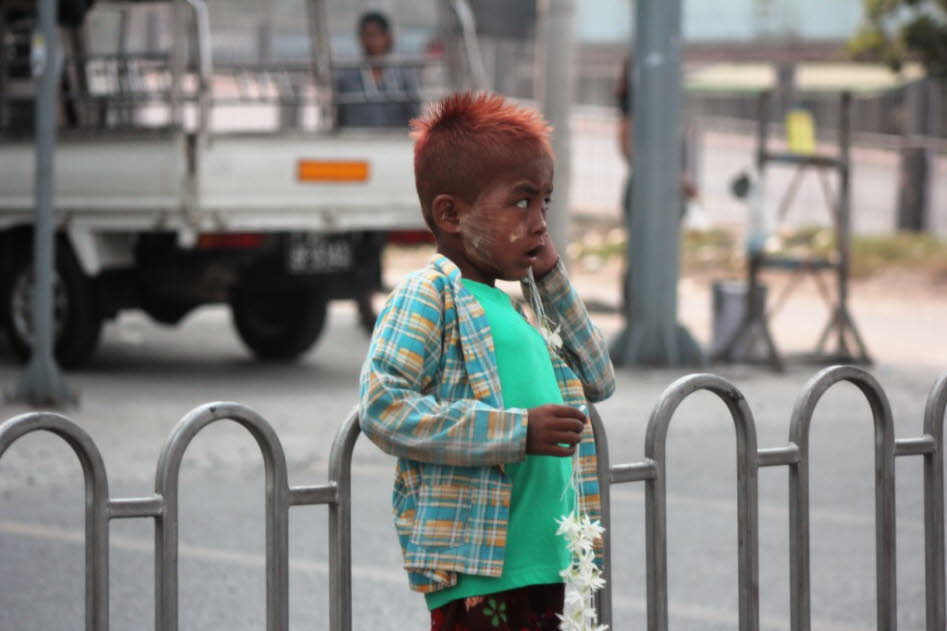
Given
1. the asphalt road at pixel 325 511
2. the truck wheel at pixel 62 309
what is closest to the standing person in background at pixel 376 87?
the asphalt road at pixel 325 511

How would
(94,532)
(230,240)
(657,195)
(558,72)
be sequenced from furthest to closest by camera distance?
(558,72) → (657,195) → (230,240) → (94,532)

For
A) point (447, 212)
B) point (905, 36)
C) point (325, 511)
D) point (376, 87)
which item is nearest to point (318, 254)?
point (376, 87)

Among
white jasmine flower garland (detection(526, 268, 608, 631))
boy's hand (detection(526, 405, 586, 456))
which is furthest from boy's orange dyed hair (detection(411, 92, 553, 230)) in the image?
white jasmine flower garland (detection(526, 268, 608, 631))

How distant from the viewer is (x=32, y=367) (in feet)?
28.4

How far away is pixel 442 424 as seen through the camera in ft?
9.42

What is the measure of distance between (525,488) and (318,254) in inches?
296

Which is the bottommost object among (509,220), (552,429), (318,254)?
(552,429)

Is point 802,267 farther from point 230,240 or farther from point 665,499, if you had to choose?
point 665,499

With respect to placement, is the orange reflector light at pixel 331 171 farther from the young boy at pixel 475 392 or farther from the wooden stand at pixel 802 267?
the young boy at pixel 475 392

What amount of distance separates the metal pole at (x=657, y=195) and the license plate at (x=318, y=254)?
5.88 ft

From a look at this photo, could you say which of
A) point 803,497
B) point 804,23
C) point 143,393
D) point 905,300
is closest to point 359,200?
point 143,393

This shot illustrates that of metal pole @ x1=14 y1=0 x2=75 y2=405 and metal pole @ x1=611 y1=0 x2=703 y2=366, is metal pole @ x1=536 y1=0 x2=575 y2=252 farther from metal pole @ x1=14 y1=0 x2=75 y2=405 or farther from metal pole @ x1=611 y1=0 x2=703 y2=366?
metal pole @ x1=14 y1=0 x2=75 y2=405

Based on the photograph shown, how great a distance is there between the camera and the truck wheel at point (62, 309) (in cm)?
998

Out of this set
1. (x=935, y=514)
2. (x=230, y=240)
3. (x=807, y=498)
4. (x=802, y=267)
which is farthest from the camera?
(x=802, y=267)
